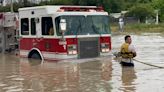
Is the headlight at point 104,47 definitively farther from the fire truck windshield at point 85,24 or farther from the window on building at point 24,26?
the window on building at point 24,26

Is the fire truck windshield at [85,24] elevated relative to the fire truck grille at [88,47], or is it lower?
elevated

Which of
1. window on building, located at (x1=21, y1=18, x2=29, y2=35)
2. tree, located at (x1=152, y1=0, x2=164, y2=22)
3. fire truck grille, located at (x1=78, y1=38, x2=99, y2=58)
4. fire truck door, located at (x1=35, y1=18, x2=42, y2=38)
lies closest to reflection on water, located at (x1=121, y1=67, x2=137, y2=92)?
fire truck grille, located at (x1=78, y1=38, x2=99, y2=58)

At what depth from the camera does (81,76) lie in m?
13.7

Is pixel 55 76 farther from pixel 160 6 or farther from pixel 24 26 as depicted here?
pixel 160 6

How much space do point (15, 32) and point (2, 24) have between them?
75 cm

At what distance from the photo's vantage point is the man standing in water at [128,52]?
48.2 feet

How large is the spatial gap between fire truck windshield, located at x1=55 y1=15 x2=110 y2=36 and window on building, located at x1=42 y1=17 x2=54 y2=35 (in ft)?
1.22

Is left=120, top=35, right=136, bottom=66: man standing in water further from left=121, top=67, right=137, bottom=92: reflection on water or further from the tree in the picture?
the tree

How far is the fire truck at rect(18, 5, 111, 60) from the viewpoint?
54.7ft

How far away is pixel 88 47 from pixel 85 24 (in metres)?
0.85

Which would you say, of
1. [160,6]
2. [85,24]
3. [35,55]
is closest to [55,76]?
[85,24]

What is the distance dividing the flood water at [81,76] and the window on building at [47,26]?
1.13 metres

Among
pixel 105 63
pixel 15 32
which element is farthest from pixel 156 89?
pixel 15 32

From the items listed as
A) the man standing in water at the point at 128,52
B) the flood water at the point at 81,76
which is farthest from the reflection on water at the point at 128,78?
the man standing in water at the point at 128,52
